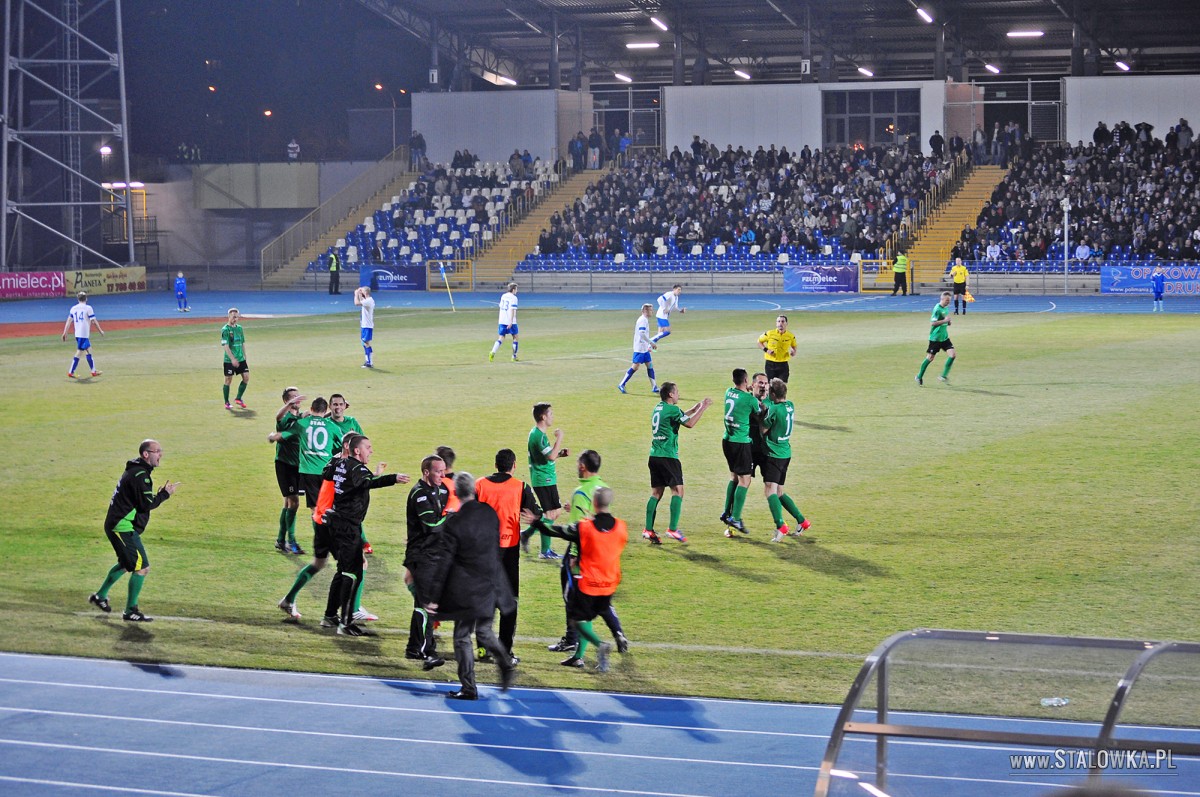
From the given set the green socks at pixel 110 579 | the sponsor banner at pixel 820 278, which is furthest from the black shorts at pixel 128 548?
the sponsor banner at pixel 820 278

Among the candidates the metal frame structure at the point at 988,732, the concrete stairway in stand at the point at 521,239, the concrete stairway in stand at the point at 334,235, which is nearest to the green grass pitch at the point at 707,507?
the metal frame structure at the point at 988,732

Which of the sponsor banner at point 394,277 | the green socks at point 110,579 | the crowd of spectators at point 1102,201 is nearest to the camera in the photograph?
the green socks at point 110,579

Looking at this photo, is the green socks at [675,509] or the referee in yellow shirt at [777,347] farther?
the referee in yellow shirt at [777,347]

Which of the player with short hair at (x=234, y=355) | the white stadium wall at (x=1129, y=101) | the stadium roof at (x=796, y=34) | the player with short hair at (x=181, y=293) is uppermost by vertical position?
the stadium roof at (x=796, y=34)

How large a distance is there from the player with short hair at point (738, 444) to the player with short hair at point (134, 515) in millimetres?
5911

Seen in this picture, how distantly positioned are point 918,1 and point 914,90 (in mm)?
5534

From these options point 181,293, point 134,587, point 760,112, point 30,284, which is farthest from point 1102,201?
point 134,587

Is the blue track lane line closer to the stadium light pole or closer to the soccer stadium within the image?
the soccer stadium

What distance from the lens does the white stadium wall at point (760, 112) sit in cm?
6397

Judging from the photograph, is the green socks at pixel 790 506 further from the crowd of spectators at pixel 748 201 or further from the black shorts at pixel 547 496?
the crowd of spectators at pixel 748 201

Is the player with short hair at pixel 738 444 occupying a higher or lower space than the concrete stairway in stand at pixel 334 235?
lower

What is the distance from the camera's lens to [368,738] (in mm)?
9305

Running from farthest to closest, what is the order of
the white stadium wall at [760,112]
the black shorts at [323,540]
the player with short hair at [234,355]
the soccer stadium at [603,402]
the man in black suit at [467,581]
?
the white stadium wall at [760,112]
the player with short hair at [234,355]
the black shorts at [323,540]
the man in black suit at [467,581]
the soccer stadium at [603,402]

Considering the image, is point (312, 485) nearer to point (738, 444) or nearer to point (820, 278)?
point (738, 444)
